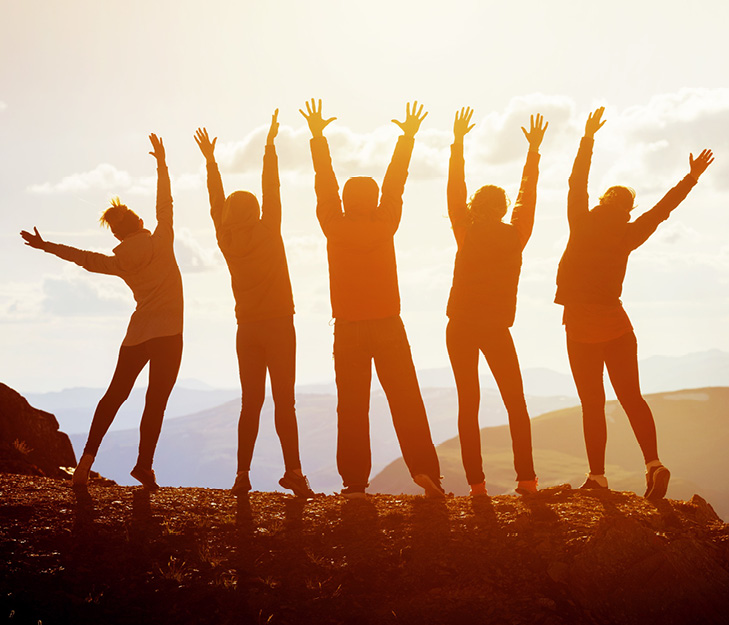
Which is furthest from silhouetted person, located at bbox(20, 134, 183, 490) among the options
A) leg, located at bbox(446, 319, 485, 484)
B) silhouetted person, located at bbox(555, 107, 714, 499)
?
silhouetted person, located at bbox(555, 107, 714, 499)

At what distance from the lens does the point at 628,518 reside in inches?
268

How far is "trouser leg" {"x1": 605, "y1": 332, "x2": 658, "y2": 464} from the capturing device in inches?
315

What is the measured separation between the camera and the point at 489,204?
7832 mm

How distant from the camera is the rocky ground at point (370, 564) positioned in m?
5.81

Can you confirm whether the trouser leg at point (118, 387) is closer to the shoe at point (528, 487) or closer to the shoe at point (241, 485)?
the shoe at point (241, 485)

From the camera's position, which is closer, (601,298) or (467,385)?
(467,385)

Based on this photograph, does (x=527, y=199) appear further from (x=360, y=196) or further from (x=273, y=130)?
(x=273, y=130)

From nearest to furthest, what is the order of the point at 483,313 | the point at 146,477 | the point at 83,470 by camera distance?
the point at 483,313, the point at 83,470, the point at 146,477

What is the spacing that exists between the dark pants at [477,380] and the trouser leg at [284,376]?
1771 millimetres

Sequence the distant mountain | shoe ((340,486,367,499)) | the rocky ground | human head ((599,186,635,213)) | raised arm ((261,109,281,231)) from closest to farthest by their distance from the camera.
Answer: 1. the rocky ground
2. shoe ((340,486,367,499))
3. human head ((599,186,635,213))
4. raised arm ((261,109,281,231))
5. the distant mountain

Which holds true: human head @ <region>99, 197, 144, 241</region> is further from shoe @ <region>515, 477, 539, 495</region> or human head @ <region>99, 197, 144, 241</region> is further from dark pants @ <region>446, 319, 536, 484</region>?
shoe @ <region>515, 477, 539, 495</region>

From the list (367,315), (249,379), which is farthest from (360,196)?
(249,379)

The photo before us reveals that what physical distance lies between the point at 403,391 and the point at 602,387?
2302 mm

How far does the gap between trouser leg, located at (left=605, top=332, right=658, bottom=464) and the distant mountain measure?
299ft
